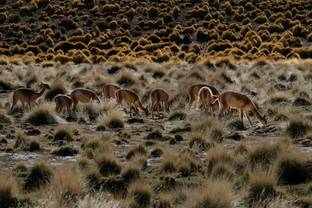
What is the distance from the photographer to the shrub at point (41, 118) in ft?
58.1

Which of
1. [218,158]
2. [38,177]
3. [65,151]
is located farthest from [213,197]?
[65,151]

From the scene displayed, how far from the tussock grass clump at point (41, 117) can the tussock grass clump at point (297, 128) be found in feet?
22.3

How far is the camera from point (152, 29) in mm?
53000

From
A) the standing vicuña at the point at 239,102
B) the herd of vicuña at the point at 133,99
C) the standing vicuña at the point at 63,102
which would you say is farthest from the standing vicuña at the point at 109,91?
the standing vicuña at the point at 239,102

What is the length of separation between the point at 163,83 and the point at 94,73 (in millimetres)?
4817

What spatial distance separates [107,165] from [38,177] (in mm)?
1333

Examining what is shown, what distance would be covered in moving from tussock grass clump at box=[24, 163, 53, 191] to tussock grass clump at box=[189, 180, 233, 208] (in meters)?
2.81

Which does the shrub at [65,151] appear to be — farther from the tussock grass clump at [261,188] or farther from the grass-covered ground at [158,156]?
Answer: the tussock grass clump at [261,188]

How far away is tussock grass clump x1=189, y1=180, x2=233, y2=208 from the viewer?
852 cm

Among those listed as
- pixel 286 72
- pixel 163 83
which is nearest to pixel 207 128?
pixel 163 83

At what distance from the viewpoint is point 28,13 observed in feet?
190

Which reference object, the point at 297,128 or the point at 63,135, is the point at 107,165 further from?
the point at 297,128

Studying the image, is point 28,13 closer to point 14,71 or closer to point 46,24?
point 46,24

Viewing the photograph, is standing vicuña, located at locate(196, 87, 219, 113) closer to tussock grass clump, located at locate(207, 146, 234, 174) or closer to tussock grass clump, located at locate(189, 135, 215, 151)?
tussock grass clump, located at locate(189, 135, 215, 151)
